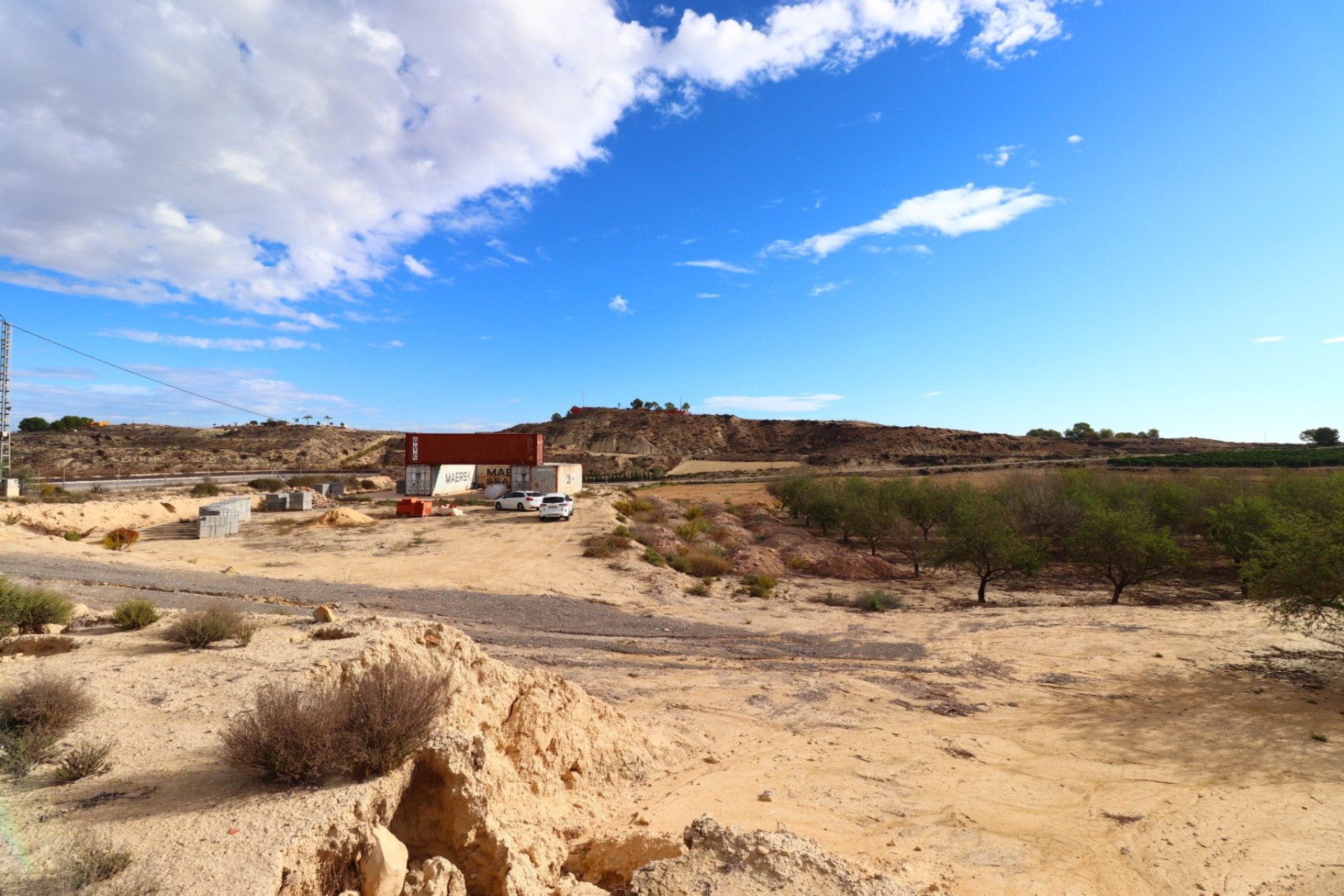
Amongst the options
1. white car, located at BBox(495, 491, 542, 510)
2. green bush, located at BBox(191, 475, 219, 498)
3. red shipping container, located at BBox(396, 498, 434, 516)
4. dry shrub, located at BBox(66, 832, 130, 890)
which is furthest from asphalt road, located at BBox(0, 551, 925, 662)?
green bush, located at BBox(191, 475, 219, 498)

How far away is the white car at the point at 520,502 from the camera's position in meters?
39.7

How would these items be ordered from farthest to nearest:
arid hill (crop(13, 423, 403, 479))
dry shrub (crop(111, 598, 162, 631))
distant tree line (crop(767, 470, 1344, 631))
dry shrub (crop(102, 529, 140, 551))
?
arid hill (crop(13, 423, 403, 479)) → dry shrub (crop(102, 529, 140, 551)) → distant tree line (crop(767, 470, 1344, 631)) → dry shrub (crop(111, 598, 162, 631))

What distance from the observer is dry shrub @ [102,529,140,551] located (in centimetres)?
2478

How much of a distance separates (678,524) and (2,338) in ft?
151

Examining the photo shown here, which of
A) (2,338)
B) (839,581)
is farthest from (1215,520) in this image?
(2,338)

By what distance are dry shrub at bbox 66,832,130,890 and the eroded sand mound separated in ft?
11.8

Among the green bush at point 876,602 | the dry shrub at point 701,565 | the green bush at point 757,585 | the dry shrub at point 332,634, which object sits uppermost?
the dry shrub at point 332,634

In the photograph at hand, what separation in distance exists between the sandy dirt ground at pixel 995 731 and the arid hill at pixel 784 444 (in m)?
72.0

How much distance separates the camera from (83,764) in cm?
522

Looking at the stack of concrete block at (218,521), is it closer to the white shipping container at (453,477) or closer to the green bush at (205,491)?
the green bush at (205,491)

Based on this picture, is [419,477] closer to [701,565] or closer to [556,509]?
[556,509]

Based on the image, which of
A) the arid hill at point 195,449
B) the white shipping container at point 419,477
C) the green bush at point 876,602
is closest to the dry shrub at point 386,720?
the green bush at point 876,602

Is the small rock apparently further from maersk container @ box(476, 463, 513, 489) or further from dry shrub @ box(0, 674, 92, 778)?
maersk container @ box(476, 463, 513, 489)

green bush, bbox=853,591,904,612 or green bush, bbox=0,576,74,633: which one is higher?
green bush, bbox=0,576,74,633
